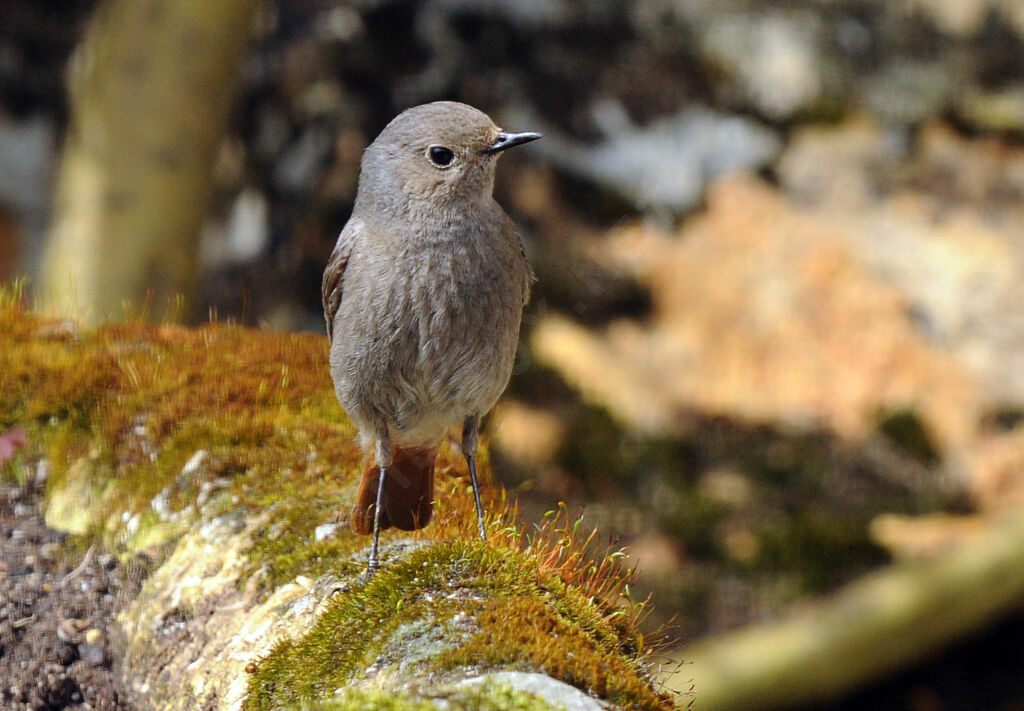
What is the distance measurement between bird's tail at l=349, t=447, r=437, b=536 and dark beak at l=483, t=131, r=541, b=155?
112 centimetres

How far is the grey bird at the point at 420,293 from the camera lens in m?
3.23

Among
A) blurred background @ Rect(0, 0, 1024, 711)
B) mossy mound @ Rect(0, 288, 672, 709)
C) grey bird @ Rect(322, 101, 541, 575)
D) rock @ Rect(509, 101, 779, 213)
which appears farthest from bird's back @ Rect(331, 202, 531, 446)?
rock @ Rect(509, 101, 779, 213)

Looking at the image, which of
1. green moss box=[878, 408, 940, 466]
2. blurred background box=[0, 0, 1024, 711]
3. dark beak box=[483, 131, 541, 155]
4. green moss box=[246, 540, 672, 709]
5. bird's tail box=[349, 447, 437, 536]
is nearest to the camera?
green moss box=[246, 540, 672, 709]

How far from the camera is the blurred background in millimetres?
7160

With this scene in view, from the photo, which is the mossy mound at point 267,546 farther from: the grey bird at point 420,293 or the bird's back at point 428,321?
the bird's back at point 428,321

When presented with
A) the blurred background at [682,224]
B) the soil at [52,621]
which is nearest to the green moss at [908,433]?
the blurred background at [682,224]

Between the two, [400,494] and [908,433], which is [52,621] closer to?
[400,494]

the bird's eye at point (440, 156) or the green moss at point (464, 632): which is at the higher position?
the bird's eye at point (440, 156)

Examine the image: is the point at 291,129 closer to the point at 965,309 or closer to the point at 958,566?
the point at 965,309

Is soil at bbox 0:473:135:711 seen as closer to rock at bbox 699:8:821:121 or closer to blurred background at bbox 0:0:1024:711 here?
blurred background at bbox 0:0:1024:711

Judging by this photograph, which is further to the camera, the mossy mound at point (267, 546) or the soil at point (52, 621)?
the soil at point (52, 621)

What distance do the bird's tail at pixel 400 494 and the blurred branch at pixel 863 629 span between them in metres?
4.27

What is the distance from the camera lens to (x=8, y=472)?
3.74m

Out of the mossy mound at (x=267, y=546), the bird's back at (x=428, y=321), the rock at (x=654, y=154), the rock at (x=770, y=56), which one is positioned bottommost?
the mossy mound at (x=267, y=546)
